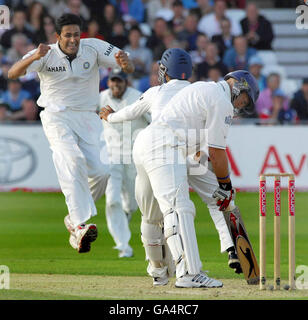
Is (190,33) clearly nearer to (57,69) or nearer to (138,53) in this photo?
(138,53)

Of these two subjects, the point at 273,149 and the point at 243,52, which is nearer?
the point at 273,149

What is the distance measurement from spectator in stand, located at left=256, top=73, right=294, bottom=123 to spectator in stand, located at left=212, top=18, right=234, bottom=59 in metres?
1.28

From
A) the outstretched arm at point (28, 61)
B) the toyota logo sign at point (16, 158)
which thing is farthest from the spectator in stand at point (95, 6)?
the outstretched arm at point (28, 61)

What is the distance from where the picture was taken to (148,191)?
775cm

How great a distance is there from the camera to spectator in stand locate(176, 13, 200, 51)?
749 inches

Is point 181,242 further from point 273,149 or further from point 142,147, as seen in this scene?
point 273,149

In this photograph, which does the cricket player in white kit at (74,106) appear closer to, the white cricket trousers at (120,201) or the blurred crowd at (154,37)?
the white cricket trousers at (120,201)

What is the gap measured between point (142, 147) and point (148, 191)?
429mm

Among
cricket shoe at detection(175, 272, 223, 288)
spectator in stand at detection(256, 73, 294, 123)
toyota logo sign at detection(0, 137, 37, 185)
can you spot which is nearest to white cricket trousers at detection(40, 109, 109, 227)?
cricket shoe at detection(175, 272, 223, 288)

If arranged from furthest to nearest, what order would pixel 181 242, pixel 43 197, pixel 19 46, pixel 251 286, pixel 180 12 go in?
1. pixel 180 12
2. pixel 19 46
3. pixel 43 197
4. pixel 251 286
5. pixel 181 242

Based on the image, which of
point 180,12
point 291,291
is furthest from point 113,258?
point 180,12

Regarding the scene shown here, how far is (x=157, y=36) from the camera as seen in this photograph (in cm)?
1906

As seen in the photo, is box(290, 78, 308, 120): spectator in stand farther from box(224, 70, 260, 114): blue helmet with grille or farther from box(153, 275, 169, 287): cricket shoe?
box(224, 70, 260, 114): blue helmet with grille

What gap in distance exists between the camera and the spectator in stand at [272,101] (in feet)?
56.5
